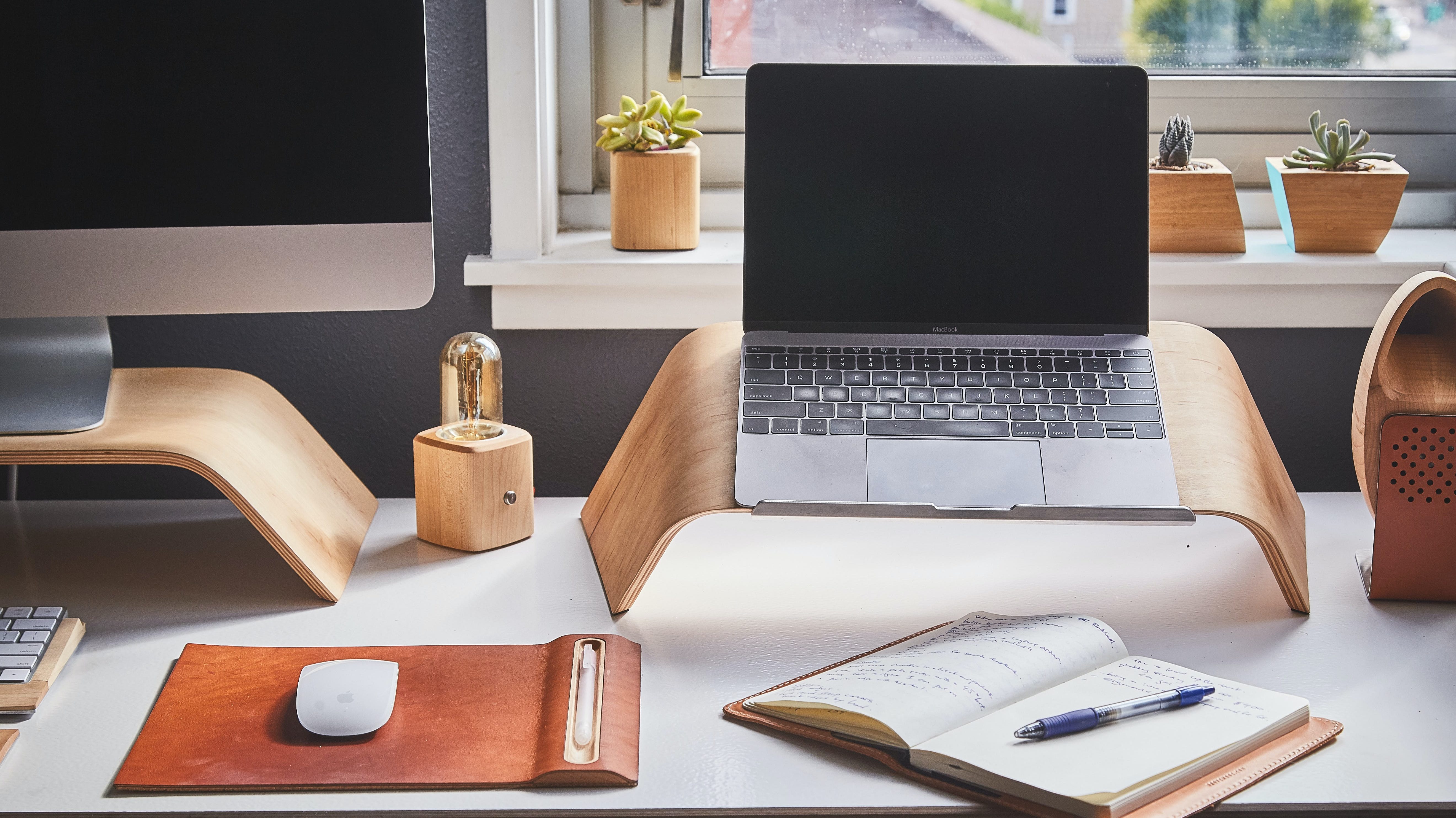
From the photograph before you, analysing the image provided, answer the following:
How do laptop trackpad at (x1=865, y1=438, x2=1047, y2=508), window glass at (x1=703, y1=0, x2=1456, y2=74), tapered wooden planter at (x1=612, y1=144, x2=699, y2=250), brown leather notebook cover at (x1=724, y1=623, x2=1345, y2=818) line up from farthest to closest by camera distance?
1. window glass at (x1=703, y1=0, x2=1456, y2=74)
2. tapered wooden planter at (x1=612, y1=144, x2=699, y2=250)
3. laptop trackpad at (x1=865, y1=438, x2=1047, y2=508)
4. brown leather notebook cover at (x1=724, y1=623, x2=1345, y2=818)

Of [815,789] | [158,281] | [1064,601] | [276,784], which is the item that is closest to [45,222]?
[158,281]

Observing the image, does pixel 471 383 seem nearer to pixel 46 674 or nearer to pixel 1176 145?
pixel 46 674

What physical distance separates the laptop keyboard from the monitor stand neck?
0.51 metres

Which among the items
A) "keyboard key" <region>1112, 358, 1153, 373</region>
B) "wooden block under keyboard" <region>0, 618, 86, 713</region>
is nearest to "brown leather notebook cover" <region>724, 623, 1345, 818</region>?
"keyboard key" <region>1112, 358, 1153, 373</region>

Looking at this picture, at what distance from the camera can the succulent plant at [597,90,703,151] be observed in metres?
1.13

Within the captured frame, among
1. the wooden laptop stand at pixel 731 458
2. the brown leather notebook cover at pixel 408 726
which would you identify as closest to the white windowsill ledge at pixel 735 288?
the wooden laptop stand at pixel 731 458

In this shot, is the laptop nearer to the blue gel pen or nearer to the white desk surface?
the white desk surface

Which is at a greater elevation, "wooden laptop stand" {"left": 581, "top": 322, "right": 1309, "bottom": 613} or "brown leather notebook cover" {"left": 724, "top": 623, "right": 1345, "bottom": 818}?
"wooden laptop stand" {"left": 581, "top": 322, "right": 1309, "bottom": 613}

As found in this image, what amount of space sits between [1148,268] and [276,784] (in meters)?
0.74

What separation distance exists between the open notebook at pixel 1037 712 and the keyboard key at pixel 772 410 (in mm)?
188

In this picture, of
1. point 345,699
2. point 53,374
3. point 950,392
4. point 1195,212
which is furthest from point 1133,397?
point 53,374

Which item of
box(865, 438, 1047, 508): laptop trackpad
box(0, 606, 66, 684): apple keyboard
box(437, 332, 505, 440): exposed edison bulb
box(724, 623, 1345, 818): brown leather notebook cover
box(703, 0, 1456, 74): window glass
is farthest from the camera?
box(703, 0, 1456, 74): window glass

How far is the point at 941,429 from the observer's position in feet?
2.80

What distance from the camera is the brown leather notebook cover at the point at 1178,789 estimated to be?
23.4 inches
